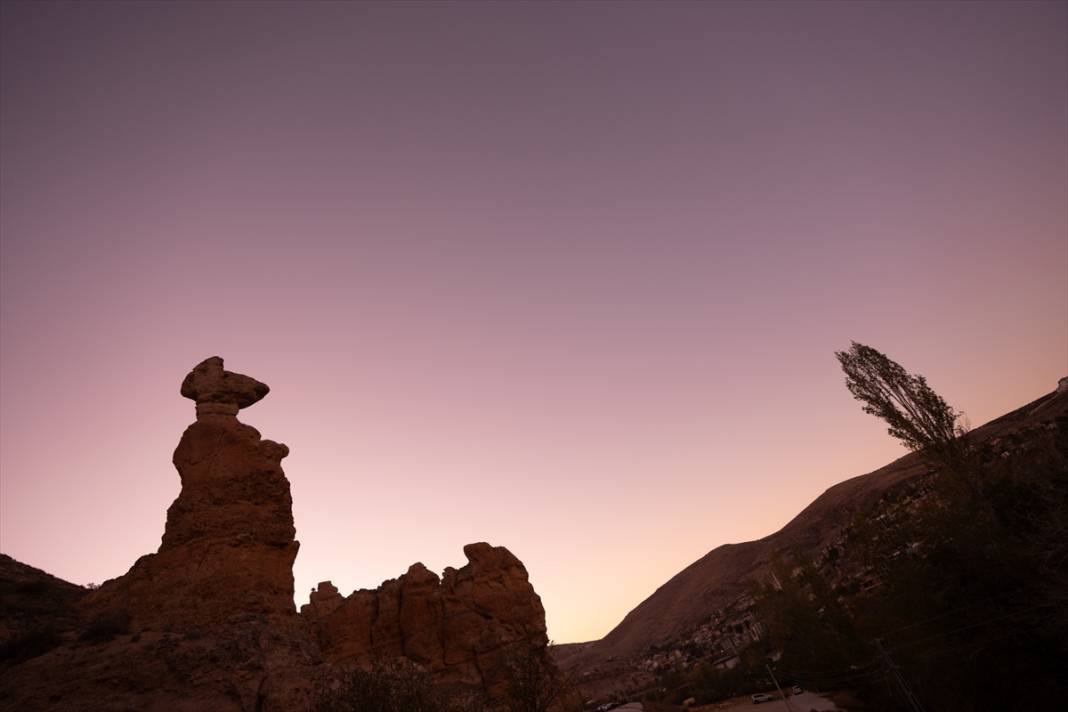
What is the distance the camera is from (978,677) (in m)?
22.3

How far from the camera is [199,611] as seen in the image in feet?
44.2

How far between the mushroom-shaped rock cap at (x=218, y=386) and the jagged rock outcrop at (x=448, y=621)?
1620 cm

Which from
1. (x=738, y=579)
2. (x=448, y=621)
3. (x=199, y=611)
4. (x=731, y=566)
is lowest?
(x=738, y=579)

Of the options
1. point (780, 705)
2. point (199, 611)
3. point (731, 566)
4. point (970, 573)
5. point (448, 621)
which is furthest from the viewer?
point (731, 566)

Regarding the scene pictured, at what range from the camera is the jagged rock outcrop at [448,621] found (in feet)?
92.3

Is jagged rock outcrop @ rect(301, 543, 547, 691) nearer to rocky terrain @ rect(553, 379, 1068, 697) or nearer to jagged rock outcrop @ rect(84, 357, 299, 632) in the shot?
jagged rock outcrop @ rect(84, 357, 299, 632)

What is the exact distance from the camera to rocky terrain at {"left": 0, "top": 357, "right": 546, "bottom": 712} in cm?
1082

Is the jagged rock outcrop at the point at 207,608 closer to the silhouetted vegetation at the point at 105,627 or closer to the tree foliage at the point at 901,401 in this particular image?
the silhouetted vegetation at the point at 105,627

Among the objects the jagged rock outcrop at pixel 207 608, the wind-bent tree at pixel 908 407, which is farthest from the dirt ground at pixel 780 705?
the jagged rock outcrop at pixel 207 608

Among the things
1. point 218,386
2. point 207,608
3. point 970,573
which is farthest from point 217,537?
point 970,573

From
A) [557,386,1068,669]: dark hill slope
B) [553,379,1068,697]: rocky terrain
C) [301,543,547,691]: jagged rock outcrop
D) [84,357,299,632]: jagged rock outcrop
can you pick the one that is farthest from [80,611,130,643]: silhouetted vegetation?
[557,386,1068,669]: dark hill slope

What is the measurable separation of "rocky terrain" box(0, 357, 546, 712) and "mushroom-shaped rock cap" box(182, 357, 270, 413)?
0.04 m

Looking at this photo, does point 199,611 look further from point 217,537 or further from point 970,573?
point 970,573

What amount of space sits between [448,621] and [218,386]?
19.2m
